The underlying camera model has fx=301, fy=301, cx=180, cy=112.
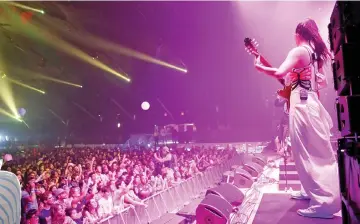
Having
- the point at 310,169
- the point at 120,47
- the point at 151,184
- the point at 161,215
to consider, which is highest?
the point at 120,47

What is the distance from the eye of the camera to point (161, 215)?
825 cm

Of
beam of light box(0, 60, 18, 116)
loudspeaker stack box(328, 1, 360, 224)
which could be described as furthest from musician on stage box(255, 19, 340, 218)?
beam of light box(0, 60, 18, 116)

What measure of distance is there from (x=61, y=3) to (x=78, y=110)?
12547mm

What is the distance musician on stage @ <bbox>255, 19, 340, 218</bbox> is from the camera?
2.30 meters

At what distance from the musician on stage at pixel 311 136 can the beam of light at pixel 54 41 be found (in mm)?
14001

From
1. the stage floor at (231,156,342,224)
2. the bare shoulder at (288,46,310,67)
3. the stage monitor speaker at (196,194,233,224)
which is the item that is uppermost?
the bare shoulder at (288,46,310,67)

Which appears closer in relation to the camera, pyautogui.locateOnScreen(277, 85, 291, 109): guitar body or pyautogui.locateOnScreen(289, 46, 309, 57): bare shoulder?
pyautogui.locateOnScreen(289, 46, 309, 57): bare shoulder

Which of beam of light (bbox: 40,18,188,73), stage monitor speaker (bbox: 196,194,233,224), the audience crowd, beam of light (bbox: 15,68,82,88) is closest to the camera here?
stage monitor speaker (bbox: 196,194,233,224)

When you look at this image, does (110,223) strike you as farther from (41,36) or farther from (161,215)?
(41,36)

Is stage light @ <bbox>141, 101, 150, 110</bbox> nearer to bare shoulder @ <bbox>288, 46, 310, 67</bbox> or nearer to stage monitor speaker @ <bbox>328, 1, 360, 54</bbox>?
bare shoulder @ <bbox>288, 46, 310, 67</bbox>

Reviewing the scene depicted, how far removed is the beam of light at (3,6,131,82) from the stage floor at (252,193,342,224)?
1398 cm

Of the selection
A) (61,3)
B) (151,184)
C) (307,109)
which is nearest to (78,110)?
(61,3)

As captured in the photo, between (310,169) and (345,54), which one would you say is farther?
(310,169)

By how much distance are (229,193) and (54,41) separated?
15.2m
